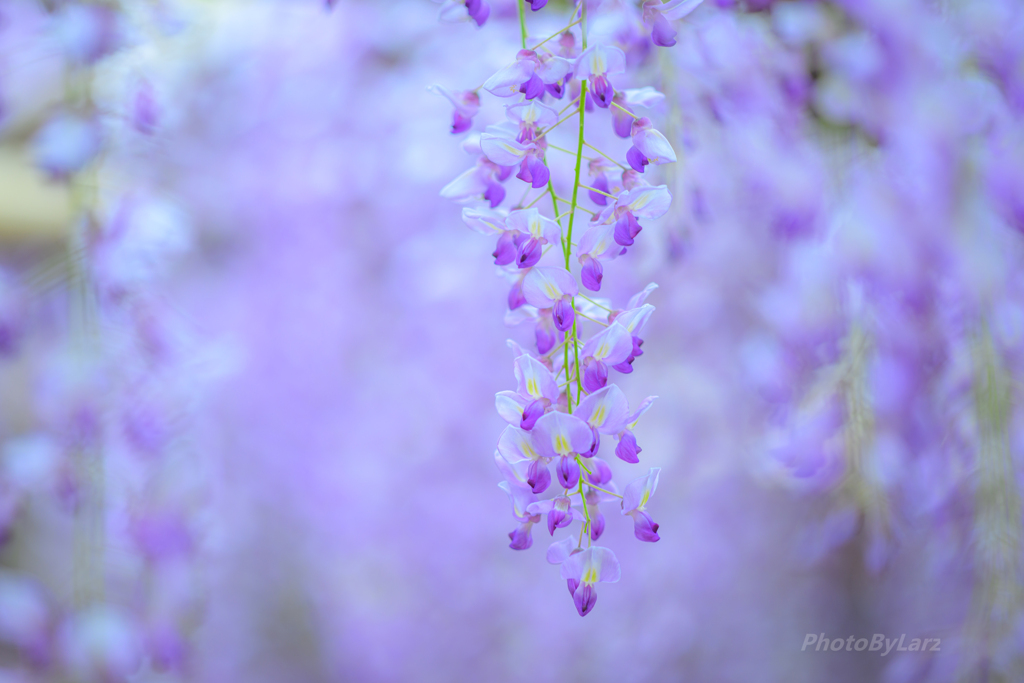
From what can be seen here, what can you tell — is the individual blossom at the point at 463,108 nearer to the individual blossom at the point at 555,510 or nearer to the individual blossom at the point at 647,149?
the individual blossom at the point at 647,149

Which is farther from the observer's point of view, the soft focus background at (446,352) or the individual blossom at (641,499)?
the soft focus background at (446,352)

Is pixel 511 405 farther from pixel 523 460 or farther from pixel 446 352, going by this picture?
pixel 446 352

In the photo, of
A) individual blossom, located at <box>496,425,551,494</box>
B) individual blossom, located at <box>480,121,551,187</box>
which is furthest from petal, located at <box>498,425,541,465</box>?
individual blossom, located at <box>480,121,551,187</box>

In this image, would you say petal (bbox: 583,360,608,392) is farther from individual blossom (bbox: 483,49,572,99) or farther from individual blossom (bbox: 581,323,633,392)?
individual blossom (bbox: 483,49,572,99)

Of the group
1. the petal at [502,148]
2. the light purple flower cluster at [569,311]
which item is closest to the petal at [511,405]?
the light purple flower cluster at [569,311]

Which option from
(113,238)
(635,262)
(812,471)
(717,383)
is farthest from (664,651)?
(113,238)

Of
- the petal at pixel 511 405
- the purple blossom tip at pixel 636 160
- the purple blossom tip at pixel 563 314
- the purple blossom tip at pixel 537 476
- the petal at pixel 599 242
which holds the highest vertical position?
the purple blossom tip at pixel 636 160

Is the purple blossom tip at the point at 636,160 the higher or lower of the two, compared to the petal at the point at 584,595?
higher

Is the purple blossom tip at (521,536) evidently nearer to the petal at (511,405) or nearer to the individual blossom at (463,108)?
the petal at (511,405)
